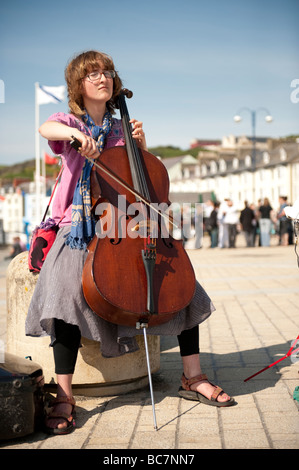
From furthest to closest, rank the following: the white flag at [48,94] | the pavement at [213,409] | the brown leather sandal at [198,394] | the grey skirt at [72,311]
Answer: the white flag at [48,94] < the brown leather sandal at [198,394] < the grey skirt at [72,311] < the pavement at [213,409]

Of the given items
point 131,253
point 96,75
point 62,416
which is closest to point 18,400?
point 62,416

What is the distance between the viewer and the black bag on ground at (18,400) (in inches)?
111

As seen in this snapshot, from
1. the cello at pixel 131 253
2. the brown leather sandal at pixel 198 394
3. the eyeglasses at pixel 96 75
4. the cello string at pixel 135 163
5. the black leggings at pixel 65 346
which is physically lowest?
the brown leather sandal at pixel 198 394

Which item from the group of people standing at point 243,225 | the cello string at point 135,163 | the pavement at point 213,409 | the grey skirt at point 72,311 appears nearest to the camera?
the pavement at point 213,409

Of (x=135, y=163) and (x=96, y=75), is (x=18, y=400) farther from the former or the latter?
(x=96, y=75)

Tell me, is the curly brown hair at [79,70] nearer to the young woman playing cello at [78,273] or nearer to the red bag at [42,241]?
the young woman playing cello at [78,273]

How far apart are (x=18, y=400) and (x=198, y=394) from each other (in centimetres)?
108

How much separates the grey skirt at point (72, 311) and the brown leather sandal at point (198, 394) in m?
0.34

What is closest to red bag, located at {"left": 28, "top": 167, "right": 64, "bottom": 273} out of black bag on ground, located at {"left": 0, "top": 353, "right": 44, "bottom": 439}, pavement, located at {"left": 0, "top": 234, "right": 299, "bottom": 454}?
black bag on ground, located at {"left": 0, "top": 353, "right": 44, "bottom": 439}

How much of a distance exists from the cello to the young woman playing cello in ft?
0.36

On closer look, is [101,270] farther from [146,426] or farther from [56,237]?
[146,426]

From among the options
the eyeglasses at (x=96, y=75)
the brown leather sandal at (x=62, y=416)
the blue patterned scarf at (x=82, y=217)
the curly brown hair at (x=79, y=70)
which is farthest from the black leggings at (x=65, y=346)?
the eyeglasses at (x=96, y=75)

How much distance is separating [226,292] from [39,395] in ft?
18.8

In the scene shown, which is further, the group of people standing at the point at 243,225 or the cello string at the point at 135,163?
the group of people standing at the point at 243,225
